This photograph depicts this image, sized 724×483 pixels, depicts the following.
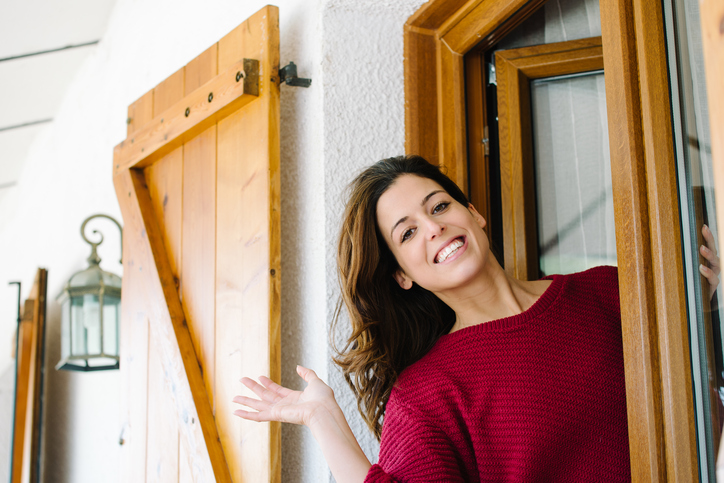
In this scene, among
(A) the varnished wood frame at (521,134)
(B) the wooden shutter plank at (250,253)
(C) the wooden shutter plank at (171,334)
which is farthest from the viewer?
(A) the varnished wood frame at (521,134)

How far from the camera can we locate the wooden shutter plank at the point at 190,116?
57.2 inches

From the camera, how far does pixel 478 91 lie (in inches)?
63.6

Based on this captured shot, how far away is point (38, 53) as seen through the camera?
3008mm

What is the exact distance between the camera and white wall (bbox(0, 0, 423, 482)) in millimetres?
1456

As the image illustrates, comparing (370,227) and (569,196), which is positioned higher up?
(569,196)

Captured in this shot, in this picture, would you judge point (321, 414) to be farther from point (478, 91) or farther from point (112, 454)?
point (112, 454)

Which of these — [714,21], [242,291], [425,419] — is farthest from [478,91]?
[714,21]

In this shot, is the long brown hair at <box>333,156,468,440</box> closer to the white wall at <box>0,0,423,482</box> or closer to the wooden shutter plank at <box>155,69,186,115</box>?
the white wall at <box>0,0,423,482</box>

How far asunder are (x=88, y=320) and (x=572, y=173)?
75.6 inches

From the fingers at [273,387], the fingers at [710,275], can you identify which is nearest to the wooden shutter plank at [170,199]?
the fingers at [273,387]

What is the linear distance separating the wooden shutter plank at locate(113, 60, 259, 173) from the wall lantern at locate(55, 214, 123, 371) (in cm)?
61

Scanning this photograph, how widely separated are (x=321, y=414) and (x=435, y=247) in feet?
1.26

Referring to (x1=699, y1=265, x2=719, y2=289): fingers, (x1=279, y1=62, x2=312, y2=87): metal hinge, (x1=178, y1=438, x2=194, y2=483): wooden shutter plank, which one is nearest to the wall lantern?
(x1=178, y1=438, x2=194, y2=483): wooden shutter plank

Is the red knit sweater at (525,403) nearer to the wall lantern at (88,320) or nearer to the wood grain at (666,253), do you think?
the wood grain at (666,253)
